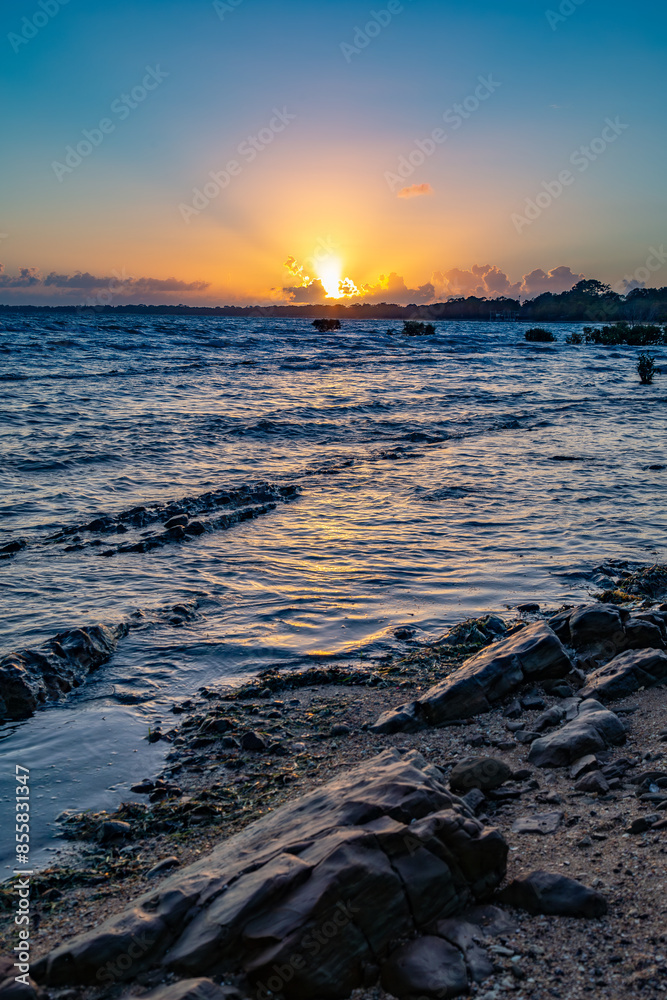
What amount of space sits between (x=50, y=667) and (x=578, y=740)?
16.2 ft

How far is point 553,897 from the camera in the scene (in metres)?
3.20

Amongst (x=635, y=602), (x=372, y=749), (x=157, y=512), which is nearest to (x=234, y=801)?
(x=372, y=749)

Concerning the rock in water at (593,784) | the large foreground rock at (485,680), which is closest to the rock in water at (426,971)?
the rock in water at (593,784)

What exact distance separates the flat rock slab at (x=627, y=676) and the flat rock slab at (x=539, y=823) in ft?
5.48

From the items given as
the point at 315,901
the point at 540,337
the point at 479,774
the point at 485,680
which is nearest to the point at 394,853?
the point at 315,901

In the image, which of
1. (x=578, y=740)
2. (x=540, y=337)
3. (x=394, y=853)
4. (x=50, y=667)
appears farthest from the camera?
(x=540, y=337)

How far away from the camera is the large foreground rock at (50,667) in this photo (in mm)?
5836

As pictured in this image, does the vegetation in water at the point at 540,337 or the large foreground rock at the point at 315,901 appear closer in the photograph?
the large foreground rock at the point at 315,901

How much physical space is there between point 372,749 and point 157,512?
7.69 m

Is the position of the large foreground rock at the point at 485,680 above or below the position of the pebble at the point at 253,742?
above

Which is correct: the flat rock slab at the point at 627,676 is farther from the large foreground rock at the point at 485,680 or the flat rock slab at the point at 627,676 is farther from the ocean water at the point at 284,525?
the ocean water at the point at 284,525

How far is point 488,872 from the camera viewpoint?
11.0 ft

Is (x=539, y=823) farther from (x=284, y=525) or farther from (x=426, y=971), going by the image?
(x=284, y=525)

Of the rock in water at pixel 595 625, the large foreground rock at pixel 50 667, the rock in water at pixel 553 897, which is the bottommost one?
the large foreground rock at pixel 50 667
